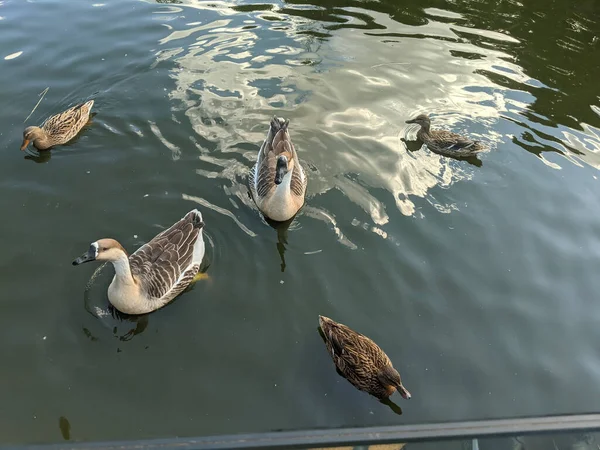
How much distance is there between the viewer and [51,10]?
11.9m

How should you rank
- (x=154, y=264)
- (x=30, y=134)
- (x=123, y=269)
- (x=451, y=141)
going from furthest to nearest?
(x=451, y=141), (x=30, y=134), (x=154, y=264), (x=123, y=269)

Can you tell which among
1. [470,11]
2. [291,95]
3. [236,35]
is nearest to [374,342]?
[291,95]

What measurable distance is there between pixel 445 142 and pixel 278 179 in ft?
11.9

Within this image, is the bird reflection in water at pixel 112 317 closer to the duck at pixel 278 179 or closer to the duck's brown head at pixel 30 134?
the duck at pixel 278 179

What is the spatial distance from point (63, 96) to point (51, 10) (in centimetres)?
413

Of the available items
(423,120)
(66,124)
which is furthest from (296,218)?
(66,124)

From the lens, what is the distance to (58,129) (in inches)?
318

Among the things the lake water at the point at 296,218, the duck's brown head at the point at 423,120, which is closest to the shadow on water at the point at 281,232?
the lake water at the point at 296,218

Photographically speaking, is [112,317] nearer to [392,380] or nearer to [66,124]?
[392,380]

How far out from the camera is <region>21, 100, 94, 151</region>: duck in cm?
793

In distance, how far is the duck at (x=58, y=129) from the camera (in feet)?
26.0

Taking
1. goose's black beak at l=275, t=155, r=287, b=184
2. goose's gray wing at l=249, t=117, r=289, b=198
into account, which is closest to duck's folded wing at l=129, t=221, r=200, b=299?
goose's black beak at l=275, t=155, r=287, b=184

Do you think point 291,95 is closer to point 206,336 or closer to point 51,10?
point 206,336

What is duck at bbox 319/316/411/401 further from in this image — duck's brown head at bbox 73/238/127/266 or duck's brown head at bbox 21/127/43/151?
duck's brown head at bbox 21/127/43/151
